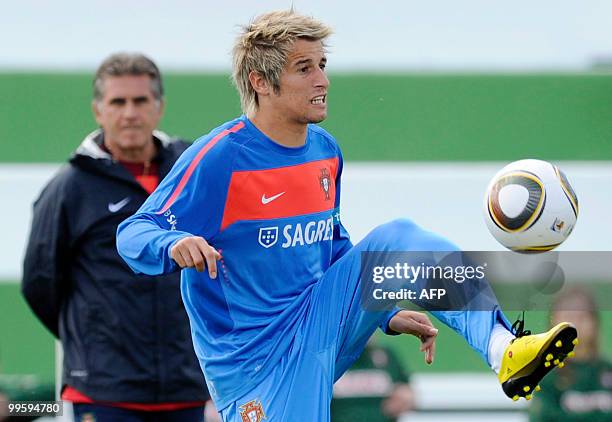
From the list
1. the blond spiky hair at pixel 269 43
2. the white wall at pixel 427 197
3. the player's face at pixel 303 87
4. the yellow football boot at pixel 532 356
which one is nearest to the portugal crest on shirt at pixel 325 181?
the player's face at pixel 303 87

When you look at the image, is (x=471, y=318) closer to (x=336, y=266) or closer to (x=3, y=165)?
(x=336, y=266)

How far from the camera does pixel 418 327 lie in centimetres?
490

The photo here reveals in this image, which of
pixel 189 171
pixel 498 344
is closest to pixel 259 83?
pixel 189 171

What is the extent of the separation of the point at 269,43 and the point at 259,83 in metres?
0.17

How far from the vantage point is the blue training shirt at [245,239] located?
15.6 ft

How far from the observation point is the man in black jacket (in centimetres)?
565

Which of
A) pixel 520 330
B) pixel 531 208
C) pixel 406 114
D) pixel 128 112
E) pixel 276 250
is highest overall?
pixel 406 114

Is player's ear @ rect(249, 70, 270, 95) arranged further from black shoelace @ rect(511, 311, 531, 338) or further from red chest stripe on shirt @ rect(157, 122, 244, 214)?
black shoelace @ rect(511, 311, 531, 338)

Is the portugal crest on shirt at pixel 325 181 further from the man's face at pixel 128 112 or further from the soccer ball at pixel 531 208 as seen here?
the man's face at pixel 128 112

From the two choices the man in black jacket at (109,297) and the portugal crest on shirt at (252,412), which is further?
the man in black jacket at (109,297)

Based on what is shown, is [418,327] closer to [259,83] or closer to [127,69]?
[259,83]

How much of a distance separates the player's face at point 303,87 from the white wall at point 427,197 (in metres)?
3.96

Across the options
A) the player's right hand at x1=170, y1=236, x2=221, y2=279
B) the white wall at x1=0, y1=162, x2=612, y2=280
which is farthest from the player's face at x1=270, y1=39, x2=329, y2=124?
the white wall at x1=0, y1=162, x2=612, y2=280

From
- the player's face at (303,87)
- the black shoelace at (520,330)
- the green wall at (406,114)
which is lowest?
the black shoelace at (520,330)
